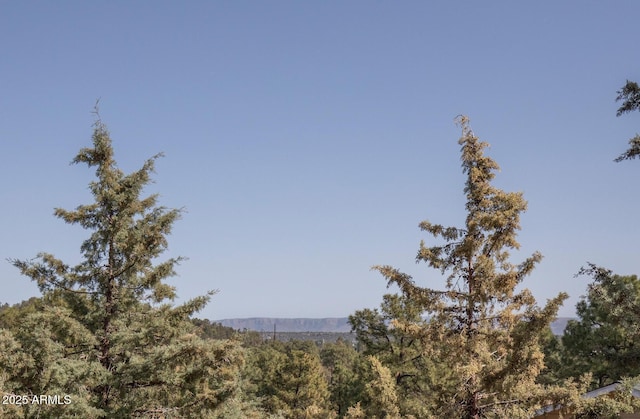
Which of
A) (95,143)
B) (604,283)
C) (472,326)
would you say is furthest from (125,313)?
(604,283)

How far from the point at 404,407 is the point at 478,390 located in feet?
25.4

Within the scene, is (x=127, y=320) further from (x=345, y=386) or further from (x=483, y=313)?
(x=345, y=386)

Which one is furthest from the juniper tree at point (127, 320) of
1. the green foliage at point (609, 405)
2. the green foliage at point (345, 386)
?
the green foliage at point (345, 386)

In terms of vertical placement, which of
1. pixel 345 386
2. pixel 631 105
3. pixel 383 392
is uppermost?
pixel 631 105

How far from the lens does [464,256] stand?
11891mm

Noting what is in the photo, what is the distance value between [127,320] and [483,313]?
8659mm

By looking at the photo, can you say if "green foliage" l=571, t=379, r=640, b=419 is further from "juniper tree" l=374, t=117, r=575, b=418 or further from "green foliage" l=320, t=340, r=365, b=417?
"green foliage" l=320, t=340, r=365, b=417

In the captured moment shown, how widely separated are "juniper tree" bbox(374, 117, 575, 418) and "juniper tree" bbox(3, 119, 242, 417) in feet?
16.0

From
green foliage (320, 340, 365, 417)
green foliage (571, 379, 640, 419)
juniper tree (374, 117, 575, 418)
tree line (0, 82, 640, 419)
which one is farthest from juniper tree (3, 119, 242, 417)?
green foliage (320, 340, 365, 417)

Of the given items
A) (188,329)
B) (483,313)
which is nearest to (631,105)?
(483,313)

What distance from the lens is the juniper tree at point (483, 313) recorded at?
35.0 ft

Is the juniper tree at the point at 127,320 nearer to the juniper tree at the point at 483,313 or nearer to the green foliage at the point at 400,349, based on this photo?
the juniper tree at the point at 483,313

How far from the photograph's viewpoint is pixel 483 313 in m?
11.6

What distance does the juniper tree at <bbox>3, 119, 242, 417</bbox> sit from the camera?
1040cm
